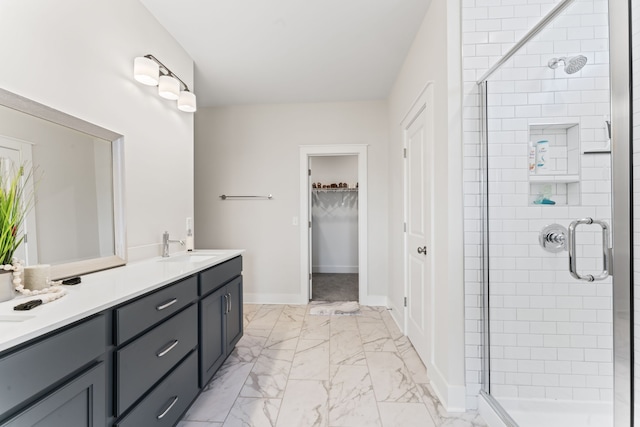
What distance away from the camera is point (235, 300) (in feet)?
7.33

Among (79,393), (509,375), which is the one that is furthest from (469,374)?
(79,393)

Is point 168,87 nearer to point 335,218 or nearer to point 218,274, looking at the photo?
point 218,274

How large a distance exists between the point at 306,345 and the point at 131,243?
5.33 ft

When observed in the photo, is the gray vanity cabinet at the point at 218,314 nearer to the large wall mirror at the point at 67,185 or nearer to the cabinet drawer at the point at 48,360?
the large wall mirror at the point at 67,185

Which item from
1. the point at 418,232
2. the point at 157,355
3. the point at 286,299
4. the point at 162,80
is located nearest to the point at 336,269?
the point at 286,299

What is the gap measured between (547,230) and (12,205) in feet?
8.24

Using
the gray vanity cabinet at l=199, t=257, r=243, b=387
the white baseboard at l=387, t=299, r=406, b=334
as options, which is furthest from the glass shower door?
the gray vanity cabinet at l=199, t=257, r=243, b=387

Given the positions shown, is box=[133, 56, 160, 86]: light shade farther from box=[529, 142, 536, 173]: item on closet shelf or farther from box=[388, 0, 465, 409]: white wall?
box=[529, 142, 536, 173]: item on closet shelf

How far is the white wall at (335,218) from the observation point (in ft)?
18.1

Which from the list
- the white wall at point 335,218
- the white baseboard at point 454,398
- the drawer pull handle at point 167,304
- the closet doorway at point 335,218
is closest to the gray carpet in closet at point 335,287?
the closet doorway at point 335,218

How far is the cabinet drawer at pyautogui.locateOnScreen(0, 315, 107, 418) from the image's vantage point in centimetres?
70

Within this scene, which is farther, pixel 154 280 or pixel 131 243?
pixel 131 243

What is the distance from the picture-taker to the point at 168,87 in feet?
6.75

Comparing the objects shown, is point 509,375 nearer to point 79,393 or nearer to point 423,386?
point 423,386
